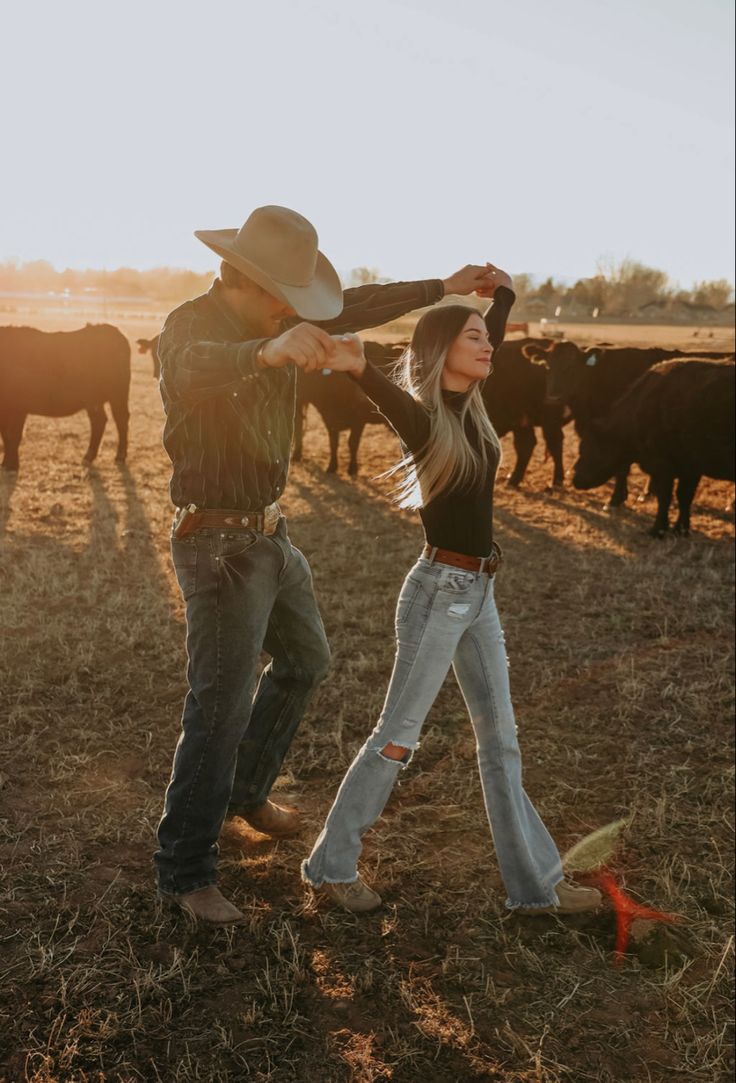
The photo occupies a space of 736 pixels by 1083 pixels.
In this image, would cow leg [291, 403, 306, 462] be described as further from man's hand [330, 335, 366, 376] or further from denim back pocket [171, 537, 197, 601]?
man's hand [330, 335, 366, 376]

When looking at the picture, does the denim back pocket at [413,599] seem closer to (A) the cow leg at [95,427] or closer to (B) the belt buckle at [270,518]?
(B) the belt buckle at [270,518]

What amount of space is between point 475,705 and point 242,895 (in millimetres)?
1185

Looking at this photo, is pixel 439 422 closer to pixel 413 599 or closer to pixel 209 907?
pixel 413 599

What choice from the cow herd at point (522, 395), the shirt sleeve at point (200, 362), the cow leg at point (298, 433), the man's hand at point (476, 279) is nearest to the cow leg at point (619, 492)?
the cow herd at point (522, 395)

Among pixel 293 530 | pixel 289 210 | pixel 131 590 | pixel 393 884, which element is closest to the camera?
pixel 289 210

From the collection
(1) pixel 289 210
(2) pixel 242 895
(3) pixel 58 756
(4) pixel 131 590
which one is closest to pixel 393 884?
(2) pixel 242 895

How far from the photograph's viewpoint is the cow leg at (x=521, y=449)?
480 inches

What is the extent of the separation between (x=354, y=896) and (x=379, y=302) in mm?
2264

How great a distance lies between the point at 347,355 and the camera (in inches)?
92.0

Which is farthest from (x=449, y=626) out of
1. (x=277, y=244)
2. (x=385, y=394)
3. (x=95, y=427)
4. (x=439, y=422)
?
(x=95, y=427)

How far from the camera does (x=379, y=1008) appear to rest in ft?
9.03

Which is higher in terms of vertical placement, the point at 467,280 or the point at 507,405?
the point at 467,280

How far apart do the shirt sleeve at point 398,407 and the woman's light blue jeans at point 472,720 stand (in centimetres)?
45

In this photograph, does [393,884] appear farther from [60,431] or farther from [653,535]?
[60,431]
